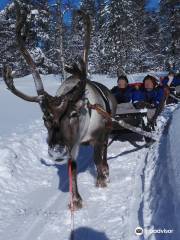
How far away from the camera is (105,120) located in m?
7.59

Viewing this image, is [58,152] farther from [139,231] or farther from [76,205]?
[139,231]

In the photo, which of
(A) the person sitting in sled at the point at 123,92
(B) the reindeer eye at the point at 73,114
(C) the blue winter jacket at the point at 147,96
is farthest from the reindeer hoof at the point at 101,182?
(C) the blue winter jacket at the point at 147,96

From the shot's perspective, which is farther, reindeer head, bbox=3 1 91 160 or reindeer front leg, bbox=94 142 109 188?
reindeer front leg, bbox=94 142 109 188

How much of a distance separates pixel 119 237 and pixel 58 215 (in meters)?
1.19

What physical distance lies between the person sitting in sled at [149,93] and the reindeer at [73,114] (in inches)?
117

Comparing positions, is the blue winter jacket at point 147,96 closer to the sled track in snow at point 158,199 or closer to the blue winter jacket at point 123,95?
the blue winter jacket at point 123,95

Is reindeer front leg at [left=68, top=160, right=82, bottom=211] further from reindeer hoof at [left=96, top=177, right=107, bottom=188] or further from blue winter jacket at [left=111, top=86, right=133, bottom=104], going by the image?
blue winter jacket at [left=111, top=86, right=133, bottom=104]

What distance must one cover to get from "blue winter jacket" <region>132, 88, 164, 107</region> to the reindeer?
2967 millimetres

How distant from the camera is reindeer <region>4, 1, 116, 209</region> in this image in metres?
5.69

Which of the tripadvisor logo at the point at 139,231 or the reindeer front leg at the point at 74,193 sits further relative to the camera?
the reindeer front leg at the point at 74,193

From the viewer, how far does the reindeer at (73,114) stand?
224 inches

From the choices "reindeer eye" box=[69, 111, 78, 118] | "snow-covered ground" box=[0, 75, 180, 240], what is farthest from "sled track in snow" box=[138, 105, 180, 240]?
"reindeer eye" box=[69, 111, 78, 118]

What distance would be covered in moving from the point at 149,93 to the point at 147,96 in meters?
0.10

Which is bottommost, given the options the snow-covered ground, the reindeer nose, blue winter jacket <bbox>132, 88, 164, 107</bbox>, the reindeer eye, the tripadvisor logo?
the snow-covered ground
